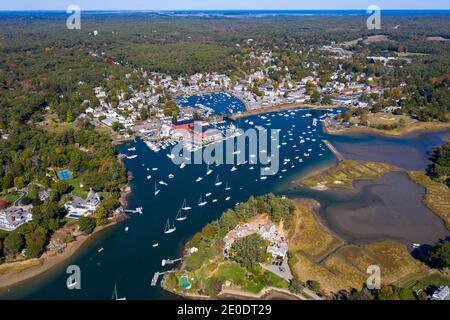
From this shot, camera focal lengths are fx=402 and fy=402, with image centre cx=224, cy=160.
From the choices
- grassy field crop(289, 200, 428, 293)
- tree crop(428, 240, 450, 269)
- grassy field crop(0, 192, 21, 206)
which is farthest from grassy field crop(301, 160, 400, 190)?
grassy field crop(0, 192, 21, 206)

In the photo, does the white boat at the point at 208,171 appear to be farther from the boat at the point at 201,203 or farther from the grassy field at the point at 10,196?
the grassy field at the point at 10,196

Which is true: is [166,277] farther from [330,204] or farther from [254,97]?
[254,97]

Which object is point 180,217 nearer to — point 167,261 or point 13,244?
point 167,261

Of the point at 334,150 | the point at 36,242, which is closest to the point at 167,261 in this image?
the point at 36,242

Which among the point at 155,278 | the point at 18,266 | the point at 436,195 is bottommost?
the point at 155,278

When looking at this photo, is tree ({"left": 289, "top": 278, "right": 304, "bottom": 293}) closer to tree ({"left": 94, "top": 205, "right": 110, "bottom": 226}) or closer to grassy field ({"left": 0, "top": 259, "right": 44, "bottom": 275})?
tree ({"left": 94, "top": 205, "right": 110, "bottom": 226})

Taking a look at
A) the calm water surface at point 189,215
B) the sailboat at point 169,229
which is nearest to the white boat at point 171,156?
the calm water surface at point 189,215
